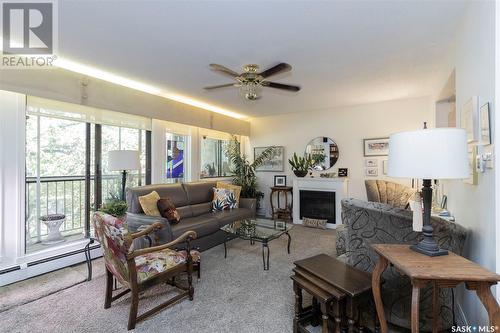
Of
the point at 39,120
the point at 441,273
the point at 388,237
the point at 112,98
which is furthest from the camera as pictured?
the point at 112,98

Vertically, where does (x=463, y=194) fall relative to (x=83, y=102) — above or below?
below

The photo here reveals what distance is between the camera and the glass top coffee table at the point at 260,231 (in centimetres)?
300

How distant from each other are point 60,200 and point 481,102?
15.1 feet

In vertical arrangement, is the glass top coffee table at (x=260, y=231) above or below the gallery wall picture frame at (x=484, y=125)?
below

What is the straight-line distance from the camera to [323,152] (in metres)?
5.30

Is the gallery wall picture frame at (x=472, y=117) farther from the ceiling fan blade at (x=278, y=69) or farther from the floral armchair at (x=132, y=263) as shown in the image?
the floral armchair at (x=132, y=263)

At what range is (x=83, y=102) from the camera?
311cm

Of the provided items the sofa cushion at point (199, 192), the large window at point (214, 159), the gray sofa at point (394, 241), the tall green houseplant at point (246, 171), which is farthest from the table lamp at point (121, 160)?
the tall green houseplant at point (246, 171)

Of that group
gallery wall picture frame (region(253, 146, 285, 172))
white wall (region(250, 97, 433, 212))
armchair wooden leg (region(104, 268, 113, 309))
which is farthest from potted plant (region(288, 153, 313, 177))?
armchair wooden leg (region(104, 268, 113, 309))

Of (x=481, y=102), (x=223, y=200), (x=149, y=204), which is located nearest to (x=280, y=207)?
(x=223, y=200)

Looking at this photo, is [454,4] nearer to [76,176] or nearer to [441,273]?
[441,273]

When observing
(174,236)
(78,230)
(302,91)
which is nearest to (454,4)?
(302,91)

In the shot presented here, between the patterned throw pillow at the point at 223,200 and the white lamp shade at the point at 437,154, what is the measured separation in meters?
3.38

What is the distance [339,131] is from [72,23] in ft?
15.2
